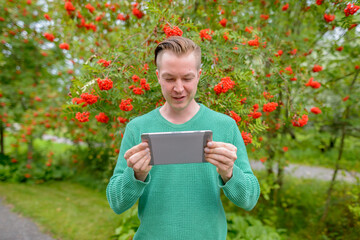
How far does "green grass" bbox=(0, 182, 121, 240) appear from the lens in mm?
4457

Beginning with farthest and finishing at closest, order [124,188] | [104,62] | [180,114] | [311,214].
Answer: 1. [311,214]
2. [104,62]
3. [180,114]
4. [124,188]

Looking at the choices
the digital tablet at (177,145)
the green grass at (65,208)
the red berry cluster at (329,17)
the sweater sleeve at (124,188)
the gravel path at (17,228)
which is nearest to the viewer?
the digital tablet at (177,145)

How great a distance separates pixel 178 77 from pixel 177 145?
44 cm

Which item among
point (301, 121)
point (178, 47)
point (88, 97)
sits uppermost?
point (178, 47)

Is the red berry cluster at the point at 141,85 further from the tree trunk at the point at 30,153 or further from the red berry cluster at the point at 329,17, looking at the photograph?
the tree trunk at the point at 30,153

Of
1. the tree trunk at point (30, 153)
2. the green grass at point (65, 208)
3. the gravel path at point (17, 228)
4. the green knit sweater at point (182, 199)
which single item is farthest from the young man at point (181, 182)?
the tree trunk at point (30, 153)

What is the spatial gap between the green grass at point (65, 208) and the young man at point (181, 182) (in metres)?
3.45

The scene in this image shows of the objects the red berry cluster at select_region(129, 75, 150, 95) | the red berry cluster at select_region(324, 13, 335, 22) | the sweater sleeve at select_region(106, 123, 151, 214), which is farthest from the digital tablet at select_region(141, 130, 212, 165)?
the red berry cluster at select_region(324, 13, 335, 22)

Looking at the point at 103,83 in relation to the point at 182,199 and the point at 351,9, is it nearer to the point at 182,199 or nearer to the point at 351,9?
the point at 182,199

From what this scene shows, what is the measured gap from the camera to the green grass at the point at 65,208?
4457mm

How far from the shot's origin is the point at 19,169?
666cm

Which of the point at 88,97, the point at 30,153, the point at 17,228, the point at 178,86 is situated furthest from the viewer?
the point at 30,153

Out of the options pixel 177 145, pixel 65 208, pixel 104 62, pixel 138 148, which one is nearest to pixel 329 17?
pixel 104 62

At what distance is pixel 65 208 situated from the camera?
5266 millimetres
